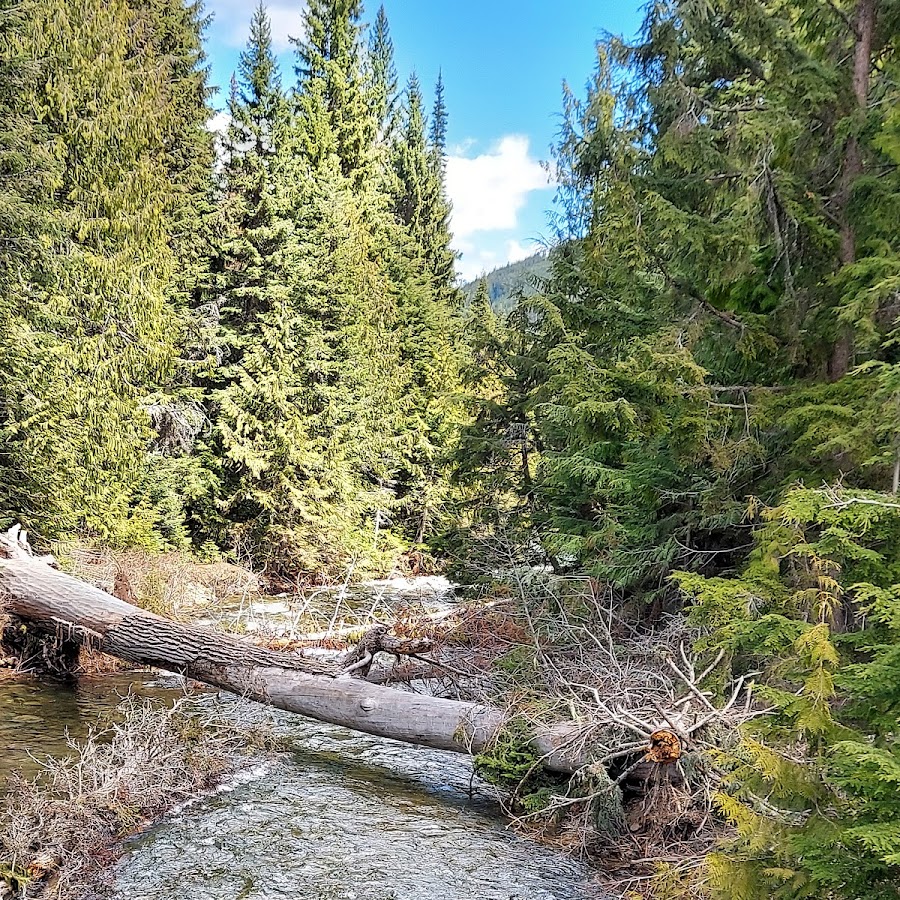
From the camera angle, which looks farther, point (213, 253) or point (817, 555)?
point (213, 253)

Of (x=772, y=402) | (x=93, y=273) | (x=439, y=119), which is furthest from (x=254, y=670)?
(x=439, y=119)

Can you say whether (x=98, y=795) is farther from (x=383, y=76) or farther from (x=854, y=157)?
(x=383, y=76)

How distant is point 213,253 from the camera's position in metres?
17.2

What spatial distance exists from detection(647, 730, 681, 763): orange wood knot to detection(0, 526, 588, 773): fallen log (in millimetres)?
659

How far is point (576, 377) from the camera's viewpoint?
6.88 m

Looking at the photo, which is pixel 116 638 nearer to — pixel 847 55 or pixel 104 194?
pixel 104 194

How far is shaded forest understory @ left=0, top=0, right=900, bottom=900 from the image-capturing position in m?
4.12

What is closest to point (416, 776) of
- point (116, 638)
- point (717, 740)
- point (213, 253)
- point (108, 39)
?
point (717, 740)

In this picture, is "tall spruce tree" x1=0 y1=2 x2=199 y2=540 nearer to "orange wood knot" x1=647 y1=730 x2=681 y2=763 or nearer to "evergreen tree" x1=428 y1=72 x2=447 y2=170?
"orange wood knot" x1=647 y1=730 x2=681 y2=763

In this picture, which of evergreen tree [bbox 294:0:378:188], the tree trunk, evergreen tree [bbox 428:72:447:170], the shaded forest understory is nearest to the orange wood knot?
the shaded forest understory

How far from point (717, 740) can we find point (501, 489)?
718 cm

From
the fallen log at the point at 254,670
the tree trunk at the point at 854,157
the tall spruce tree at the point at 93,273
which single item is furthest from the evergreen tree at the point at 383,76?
the tree trunk at the point at 854,157

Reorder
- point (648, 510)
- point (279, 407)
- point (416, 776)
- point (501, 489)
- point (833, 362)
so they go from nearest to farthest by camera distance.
→ point (833, 362), point (416, 776), point (648, 510), point (501, 489), point (279, 407)

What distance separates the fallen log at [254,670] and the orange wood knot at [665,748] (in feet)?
2.16
